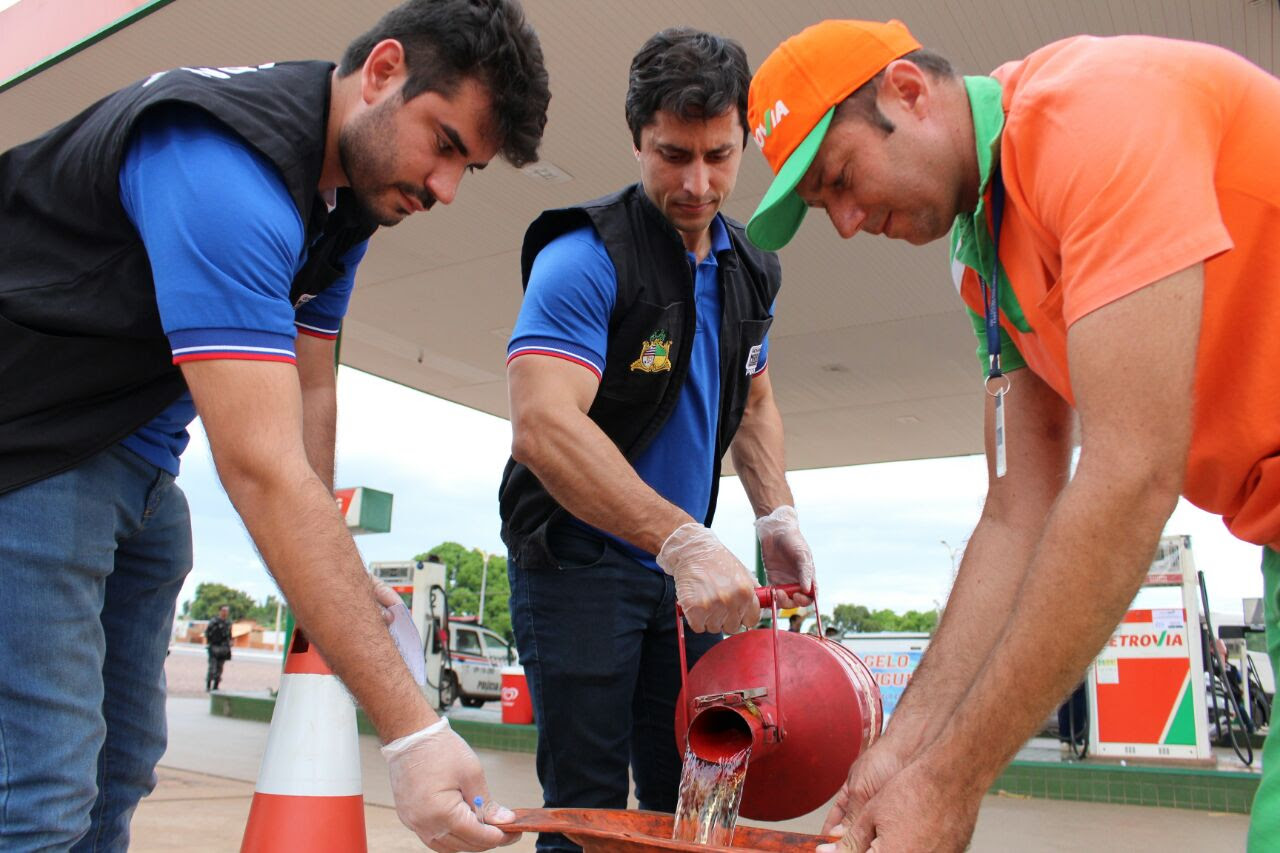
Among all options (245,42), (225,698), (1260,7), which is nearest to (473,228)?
(245,42)

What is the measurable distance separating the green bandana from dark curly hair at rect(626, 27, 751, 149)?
0.70m

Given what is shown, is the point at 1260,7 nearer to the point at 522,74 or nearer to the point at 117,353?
the point at 522,74

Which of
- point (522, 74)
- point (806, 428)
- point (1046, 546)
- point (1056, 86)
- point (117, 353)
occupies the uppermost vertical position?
point (806, 428)

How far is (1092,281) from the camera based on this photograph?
3.31 feet

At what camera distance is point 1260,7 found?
4.52 metres

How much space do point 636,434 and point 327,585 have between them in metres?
0.90

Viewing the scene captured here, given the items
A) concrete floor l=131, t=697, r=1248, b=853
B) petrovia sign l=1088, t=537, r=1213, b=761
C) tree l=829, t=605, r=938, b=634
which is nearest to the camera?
concrete floor l=131, t=697, r=1248, b=853

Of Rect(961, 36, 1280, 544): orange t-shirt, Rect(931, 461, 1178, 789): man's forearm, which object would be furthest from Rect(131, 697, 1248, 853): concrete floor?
Rect(961, 36, 1280, 544): orange t-shirt

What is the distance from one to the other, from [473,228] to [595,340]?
5471mm

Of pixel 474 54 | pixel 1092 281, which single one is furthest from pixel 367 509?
pixel 1092 281

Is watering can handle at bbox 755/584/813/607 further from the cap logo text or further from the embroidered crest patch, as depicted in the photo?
the cap logo text

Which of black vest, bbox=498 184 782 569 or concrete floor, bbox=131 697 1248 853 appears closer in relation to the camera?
black vest, bbox=498 184 782 569

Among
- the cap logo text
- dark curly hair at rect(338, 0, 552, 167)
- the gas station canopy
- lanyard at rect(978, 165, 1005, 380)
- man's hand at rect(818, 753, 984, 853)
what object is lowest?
man's hand at rect(818, 753, 984, 853)

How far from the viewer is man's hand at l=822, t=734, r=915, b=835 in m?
1.41
